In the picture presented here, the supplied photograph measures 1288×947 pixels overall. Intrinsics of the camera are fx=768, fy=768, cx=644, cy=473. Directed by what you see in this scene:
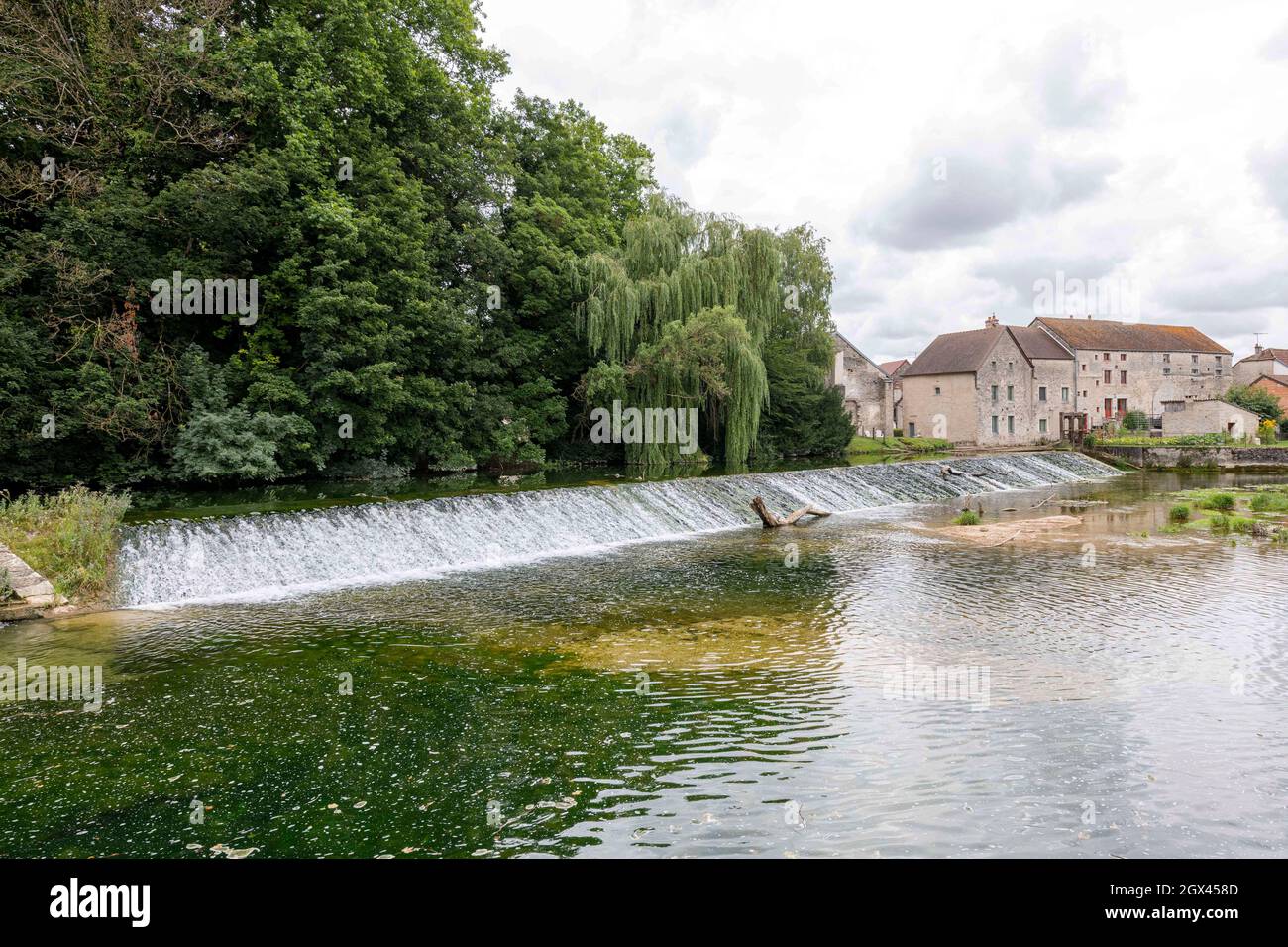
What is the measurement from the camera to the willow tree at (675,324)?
81.2 feet

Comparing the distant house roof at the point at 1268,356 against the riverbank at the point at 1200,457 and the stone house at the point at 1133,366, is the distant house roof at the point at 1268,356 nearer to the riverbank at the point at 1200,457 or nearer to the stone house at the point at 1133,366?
the stone house at the point at 1133,366

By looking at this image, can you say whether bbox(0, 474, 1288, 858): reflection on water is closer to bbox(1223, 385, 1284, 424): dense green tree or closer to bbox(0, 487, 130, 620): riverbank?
bbox(0, 487, 130, 620): riverbank

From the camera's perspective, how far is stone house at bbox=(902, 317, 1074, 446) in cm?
4625

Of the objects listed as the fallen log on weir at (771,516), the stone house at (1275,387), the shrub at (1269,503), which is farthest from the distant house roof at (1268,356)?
the fallen log on weir at (771,516)

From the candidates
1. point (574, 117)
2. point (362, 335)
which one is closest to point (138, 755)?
point (362, 335)

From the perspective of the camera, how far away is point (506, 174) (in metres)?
27.5

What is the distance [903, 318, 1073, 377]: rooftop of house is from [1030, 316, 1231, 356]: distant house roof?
173cm

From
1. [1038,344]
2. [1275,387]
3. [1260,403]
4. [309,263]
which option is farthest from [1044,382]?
[309,263]

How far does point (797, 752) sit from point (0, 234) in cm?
2119

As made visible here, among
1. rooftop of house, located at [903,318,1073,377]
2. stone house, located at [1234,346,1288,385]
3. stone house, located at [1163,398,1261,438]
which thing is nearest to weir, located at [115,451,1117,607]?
rooftop of house, located at [903,318,1073,377]

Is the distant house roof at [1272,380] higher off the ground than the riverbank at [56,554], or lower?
higher

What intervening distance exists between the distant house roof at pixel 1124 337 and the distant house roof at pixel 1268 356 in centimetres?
685

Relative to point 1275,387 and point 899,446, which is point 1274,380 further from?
point 899,446

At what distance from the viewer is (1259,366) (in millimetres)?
61188
